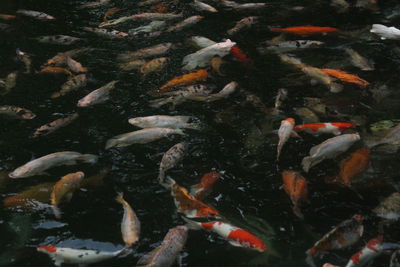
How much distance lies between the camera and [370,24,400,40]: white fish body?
250 inches

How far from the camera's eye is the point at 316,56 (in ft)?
20.7

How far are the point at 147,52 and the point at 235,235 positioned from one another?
361 centimetres

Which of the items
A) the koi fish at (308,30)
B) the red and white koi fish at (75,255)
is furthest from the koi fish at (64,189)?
the koi fish at (308,30)

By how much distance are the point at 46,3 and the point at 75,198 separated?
5694 millimetres

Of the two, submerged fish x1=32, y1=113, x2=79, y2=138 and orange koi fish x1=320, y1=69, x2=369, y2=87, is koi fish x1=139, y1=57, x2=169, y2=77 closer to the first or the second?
submerged fish x1=32, y1=113, x2=79, y2=138

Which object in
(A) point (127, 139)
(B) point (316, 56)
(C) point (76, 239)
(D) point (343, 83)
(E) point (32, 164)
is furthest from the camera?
(B) point (316, 56)

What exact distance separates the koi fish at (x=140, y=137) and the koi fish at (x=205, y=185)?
765 millimetres

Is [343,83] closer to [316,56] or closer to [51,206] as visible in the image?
[316,56]

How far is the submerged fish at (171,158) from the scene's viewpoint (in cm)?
429

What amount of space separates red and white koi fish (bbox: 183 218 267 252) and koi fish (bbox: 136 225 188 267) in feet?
0.72

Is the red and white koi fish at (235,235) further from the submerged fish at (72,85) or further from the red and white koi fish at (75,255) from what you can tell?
the submerged fish at (72,85)

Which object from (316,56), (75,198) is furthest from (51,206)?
(316,56)

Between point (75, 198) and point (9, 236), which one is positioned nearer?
point (9, 236)

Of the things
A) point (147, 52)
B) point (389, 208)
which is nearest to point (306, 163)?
point (389, 208)
